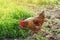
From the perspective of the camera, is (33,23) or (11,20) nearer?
(33,23)

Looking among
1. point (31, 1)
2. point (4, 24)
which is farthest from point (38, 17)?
point (31, 1)

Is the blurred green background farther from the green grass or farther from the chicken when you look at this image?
the chicken

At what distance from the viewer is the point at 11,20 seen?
702cm

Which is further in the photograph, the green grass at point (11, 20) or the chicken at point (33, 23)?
the green grass at point (11, 20)

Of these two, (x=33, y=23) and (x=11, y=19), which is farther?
(x=11, y=19)

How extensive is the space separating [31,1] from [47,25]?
252cm

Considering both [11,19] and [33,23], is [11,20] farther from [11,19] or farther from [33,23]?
[33,23]

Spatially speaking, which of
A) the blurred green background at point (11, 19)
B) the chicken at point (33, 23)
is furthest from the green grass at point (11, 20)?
the chicken at point (33, 23)

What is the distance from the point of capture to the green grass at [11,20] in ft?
21.8

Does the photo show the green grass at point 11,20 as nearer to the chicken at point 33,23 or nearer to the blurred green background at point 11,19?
the blurred green background at point 11,19

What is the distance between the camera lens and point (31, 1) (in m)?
9.73

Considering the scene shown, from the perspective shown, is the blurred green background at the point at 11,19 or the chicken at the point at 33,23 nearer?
the chicken at the point at 33,23

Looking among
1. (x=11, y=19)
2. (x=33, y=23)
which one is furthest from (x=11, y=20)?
(x=33, y=23)

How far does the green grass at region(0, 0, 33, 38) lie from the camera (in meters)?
6.64
